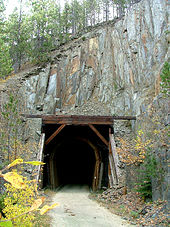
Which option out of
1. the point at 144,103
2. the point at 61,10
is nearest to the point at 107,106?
the point at 144,103

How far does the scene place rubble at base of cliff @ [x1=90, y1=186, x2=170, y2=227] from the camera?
25.3 feet

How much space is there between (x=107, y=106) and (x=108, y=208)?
467 inches

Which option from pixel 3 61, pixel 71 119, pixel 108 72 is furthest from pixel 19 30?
pixel 71 119

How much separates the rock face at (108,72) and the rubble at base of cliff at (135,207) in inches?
257

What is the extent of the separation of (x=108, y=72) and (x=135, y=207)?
618 inches

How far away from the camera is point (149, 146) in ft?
34.1

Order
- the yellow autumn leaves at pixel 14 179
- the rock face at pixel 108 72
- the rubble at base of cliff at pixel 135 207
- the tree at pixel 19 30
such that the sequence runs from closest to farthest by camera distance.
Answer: the yellow autumn leaves at pixel 14 179
the rubble at base of cliff at pixel 135 207
the rock face at pixel 108 72
the tree at pixel 19 30

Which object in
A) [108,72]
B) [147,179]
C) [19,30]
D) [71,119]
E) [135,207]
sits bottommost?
[135,207]

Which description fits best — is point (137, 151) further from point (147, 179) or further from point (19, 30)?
point (19, 30)

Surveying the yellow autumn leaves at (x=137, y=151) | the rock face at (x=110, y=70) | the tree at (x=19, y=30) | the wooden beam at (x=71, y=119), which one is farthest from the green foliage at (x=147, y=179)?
the tree at (x=19, y=30)

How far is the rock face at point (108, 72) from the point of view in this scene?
18094 millimetres

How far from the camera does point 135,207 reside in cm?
987

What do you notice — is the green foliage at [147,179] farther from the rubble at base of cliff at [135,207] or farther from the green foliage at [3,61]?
the green foliage at [3,61]

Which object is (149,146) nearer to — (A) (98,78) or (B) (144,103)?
(B) (144,103)
